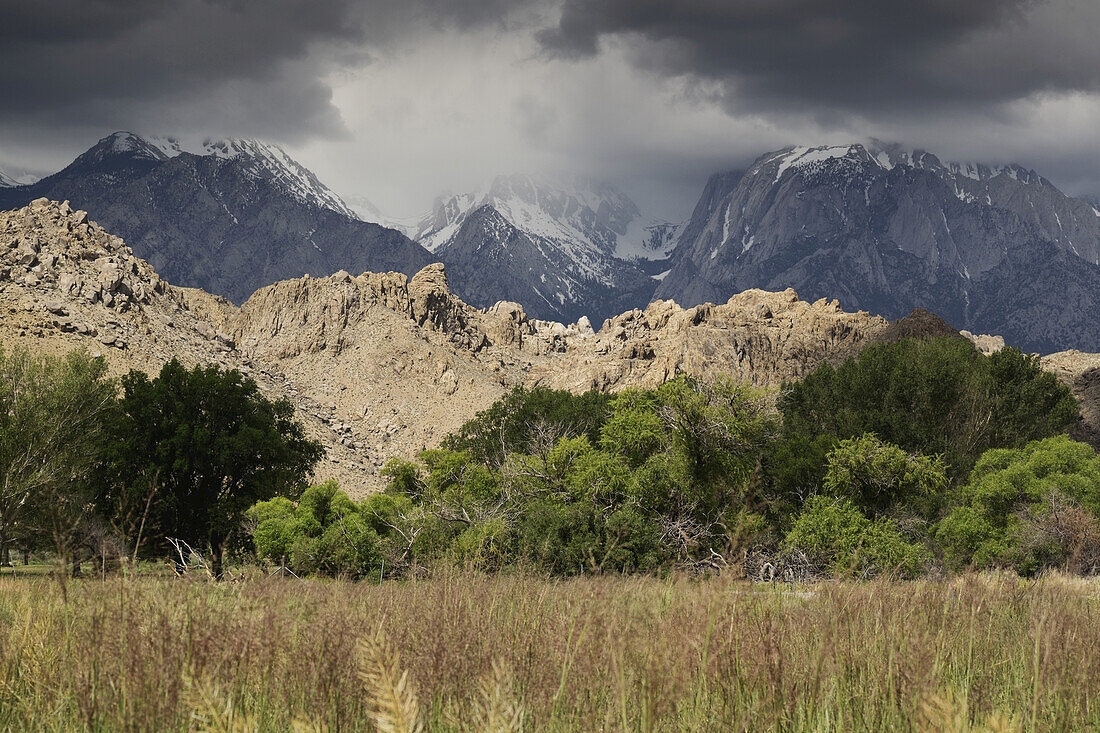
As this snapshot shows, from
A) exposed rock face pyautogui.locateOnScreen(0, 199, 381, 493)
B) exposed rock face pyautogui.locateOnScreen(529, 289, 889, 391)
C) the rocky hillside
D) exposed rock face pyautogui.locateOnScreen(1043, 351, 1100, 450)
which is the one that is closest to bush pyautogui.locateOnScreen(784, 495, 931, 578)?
exposed rock face pyautogui.locateOnScreen(1043, 351, 1100, 450)

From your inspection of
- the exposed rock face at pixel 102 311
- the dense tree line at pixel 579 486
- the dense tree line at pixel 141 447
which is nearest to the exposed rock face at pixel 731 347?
the exposed rock face at pixel 102 311

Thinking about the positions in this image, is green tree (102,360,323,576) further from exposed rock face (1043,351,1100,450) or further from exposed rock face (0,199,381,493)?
exposed rock face (1043,351,1100,450)

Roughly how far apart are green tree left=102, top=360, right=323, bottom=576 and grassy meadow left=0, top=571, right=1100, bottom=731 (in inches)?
1241

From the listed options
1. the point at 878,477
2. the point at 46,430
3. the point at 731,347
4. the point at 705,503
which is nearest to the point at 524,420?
the point at 705,503

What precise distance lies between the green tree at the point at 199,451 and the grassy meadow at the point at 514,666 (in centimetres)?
3152

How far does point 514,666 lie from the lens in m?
3.61

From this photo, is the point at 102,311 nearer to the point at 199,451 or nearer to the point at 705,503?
the point at 199,451

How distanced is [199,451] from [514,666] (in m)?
35.4

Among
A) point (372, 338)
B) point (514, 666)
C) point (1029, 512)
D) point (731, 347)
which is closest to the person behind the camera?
point (514, 666)

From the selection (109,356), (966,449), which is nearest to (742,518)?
(966,449)

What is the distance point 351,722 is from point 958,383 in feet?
161

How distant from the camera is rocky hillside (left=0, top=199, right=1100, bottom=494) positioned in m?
81.6

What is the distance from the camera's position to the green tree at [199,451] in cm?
3381

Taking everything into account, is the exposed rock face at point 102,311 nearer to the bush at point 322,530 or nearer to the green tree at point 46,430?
the green tree at point 46,430
